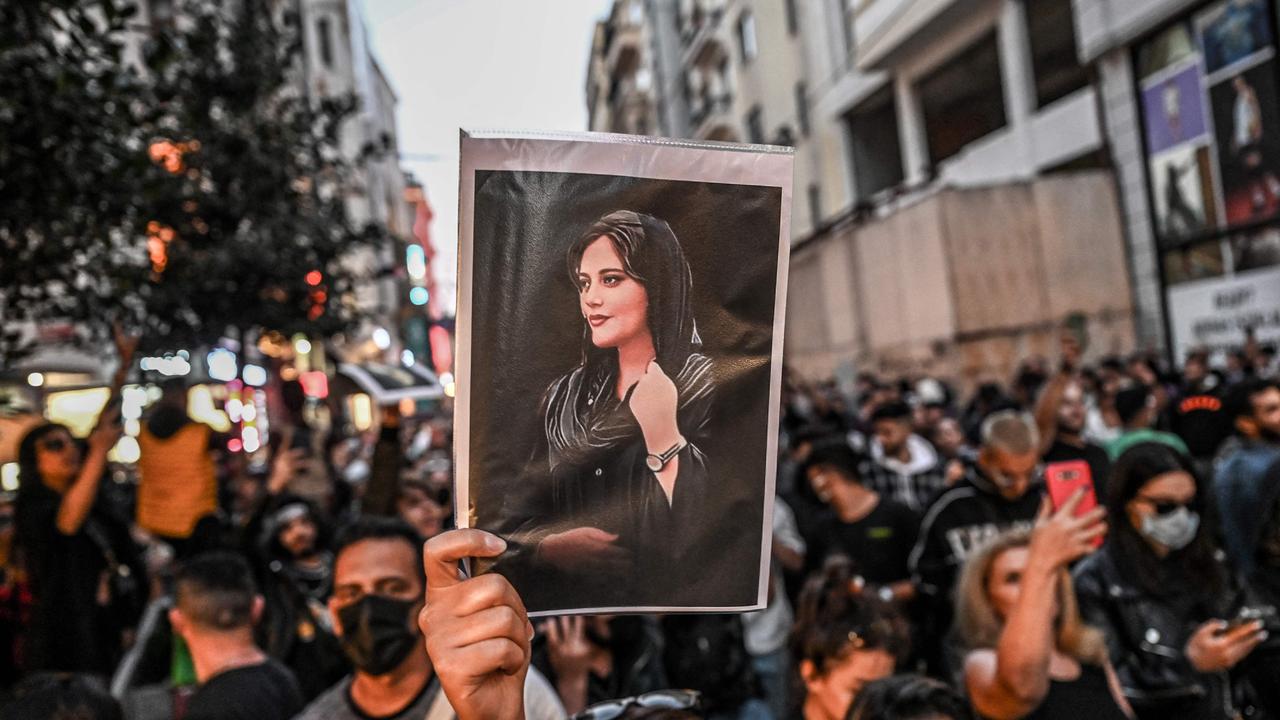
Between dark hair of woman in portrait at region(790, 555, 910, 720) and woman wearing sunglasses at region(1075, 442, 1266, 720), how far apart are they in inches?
36.1

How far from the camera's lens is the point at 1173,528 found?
4.04 metres

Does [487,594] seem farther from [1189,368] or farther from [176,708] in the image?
[1189,368]

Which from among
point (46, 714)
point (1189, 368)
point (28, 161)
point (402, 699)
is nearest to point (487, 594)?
point (402, 699)

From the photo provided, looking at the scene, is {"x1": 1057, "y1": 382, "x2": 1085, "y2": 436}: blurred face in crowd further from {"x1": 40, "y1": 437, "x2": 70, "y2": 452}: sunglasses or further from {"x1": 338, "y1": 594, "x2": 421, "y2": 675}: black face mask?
{"x1": 40, "y1": 437, "x2": 70, "y2": 452}: sunglasses

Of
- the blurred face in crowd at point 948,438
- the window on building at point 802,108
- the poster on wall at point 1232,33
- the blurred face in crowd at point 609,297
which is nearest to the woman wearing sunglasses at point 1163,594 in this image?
the blurred face in crowd at point 609,297

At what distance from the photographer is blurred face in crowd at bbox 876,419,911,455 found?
7.43 metres

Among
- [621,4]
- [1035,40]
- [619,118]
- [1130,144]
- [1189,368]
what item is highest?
[621,4]

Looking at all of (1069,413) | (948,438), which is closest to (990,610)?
(1069,413)

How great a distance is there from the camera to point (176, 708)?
177 inches

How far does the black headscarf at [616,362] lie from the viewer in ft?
5.64

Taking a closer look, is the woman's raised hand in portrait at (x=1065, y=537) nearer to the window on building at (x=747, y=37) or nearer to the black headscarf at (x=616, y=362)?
the black headscarf at (x=616, y=362)

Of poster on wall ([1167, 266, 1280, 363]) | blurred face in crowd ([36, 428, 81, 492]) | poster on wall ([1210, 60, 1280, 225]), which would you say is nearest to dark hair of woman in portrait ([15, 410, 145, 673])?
blurred face in crowd ([36, 428, 81, 492])

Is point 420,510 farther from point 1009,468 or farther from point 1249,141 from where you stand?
point 1249,141

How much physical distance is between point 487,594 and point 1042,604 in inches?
69.7
